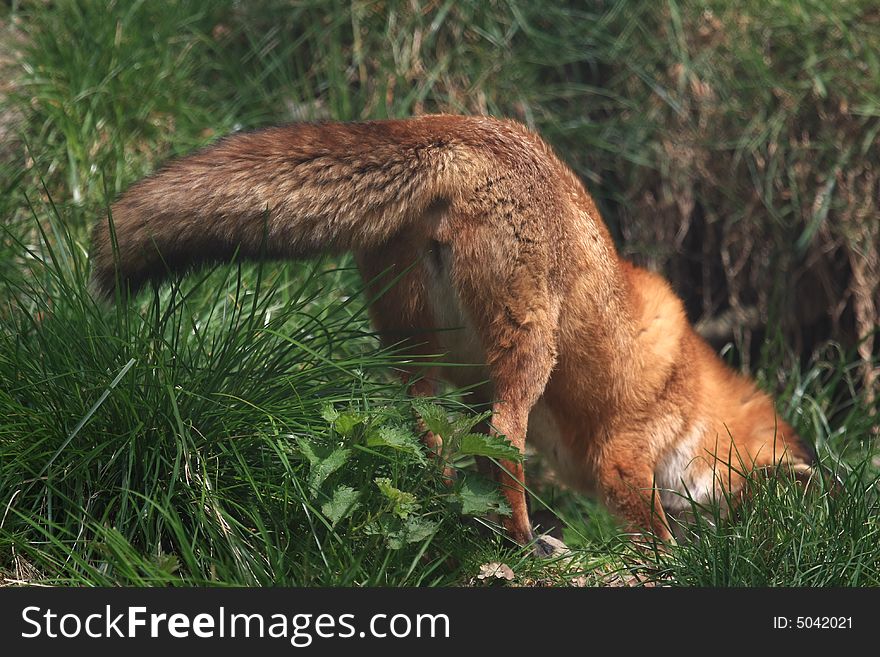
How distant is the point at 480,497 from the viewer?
3.21 metres

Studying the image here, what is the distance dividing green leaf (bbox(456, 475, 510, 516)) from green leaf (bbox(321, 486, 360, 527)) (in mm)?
365

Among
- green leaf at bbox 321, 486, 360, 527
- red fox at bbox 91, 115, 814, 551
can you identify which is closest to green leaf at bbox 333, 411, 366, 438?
green leaf at bbox 321, 486, 360, 527

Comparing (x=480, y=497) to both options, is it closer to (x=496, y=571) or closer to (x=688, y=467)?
(x=496, y=571)

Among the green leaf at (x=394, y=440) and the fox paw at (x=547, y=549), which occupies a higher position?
the green leaf at (x=394, y=440)

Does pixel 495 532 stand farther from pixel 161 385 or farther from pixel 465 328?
pixel 161 385

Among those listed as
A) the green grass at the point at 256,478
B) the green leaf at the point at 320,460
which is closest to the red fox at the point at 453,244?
the green grass at the point at 256,478

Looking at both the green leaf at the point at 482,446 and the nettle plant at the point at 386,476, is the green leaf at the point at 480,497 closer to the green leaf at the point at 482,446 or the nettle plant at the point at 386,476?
the nettle plant at the point at 386,476

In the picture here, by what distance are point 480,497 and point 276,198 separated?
1200mm

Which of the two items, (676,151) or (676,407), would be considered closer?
(676,407)

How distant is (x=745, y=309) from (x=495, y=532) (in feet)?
12.9

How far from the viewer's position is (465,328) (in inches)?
139

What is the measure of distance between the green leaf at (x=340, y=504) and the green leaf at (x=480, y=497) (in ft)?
1.20

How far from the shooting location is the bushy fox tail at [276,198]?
315cm

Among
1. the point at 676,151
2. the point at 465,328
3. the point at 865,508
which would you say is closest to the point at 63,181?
the point at 465,328
